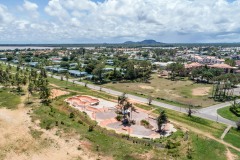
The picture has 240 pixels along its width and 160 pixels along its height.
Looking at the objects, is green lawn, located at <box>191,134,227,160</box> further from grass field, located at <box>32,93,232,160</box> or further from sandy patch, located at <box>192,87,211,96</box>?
sandy patch, located at <box>192,87,211,96</box>

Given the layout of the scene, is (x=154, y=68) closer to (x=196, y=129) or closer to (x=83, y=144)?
(x=196, y=129)

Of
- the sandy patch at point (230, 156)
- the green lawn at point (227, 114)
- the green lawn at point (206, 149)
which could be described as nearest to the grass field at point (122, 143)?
the green lawn at point (206, 149)

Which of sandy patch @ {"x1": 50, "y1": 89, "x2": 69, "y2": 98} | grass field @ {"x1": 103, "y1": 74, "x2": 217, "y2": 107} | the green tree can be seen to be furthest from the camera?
the green tree

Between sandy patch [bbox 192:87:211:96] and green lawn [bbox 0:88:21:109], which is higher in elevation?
green lawn [bbox 0:88:21:109]

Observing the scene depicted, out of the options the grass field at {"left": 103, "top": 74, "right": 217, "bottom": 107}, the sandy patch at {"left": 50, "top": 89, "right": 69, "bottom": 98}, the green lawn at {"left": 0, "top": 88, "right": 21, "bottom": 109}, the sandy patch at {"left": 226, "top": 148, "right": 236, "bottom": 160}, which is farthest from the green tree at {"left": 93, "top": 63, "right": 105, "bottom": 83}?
the sandy patch at {"left": 226, "top": 148, "right": 236, "bottom": 160}

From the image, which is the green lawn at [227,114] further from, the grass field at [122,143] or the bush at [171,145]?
the bush at [171,145]

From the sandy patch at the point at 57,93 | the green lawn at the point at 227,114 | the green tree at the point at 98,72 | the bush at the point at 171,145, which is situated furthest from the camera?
the green tree at the point at 98,72
